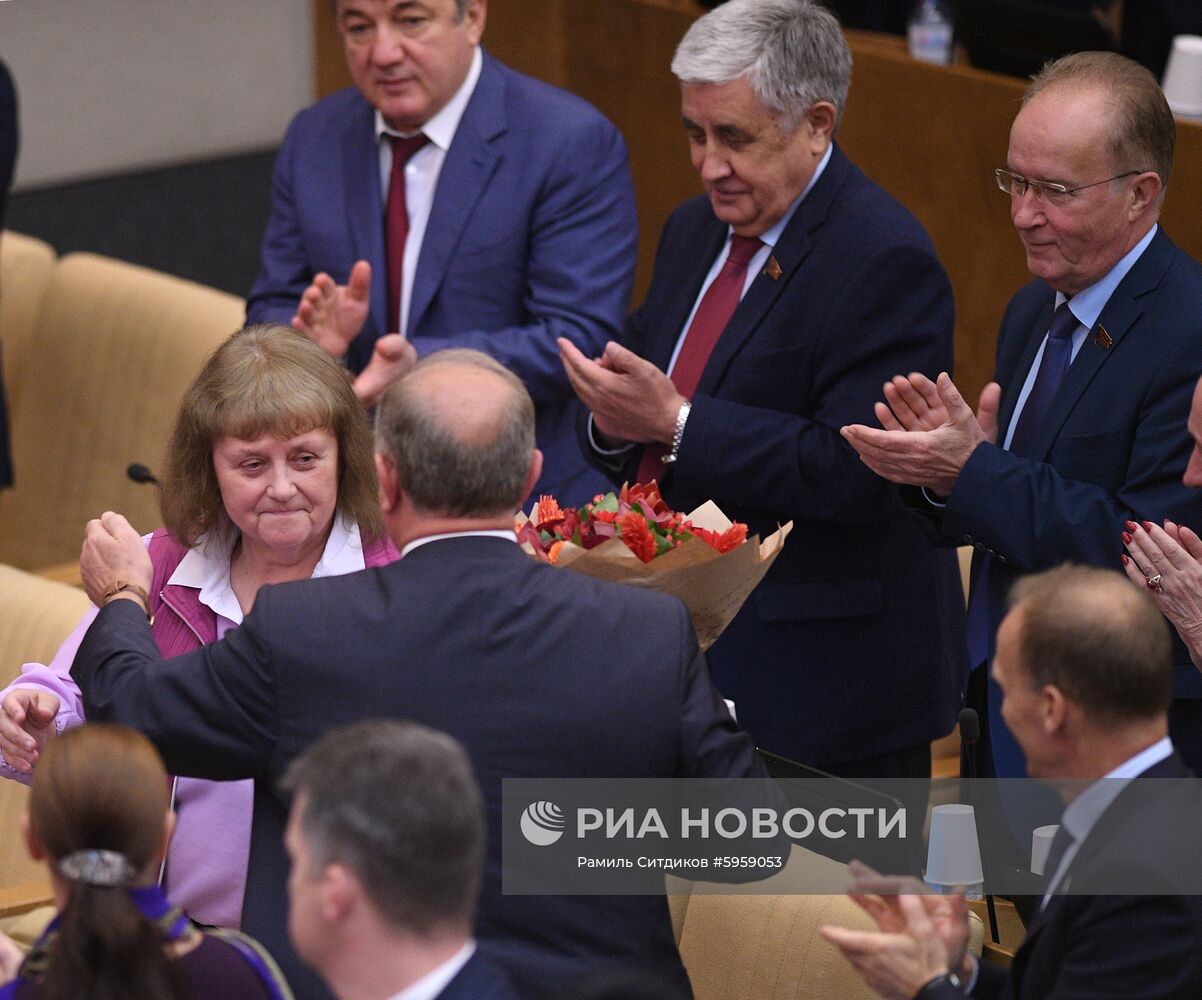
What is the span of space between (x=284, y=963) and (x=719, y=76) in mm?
1644

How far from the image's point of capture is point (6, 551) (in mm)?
5453

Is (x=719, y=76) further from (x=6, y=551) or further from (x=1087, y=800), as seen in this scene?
(x=6, y=551)

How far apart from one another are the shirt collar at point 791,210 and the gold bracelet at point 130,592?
1.30 m

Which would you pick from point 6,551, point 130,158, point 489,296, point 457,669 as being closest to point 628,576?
point 457,669

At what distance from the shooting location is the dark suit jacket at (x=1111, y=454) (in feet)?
8.91

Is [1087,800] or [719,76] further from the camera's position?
[719,76]

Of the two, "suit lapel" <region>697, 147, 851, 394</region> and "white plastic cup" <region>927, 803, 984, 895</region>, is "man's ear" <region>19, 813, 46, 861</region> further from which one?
"suit lapel" <region>697, 147, 851, 394</region>

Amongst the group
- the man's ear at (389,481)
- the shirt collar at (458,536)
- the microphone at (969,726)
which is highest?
the man's ear at (389,481)

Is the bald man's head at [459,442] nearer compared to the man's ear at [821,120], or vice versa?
the bald man's head at [459,442]

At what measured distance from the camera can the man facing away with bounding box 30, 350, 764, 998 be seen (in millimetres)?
2143

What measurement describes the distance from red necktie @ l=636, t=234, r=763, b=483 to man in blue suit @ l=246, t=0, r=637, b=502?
Result: 1.42 feet

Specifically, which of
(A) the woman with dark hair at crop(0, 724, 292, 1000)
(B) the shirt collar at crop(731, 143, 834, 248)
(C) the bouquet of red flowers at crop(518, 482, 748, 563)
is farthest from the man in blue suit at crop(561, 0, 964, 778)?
(A) the woman with dark hair at crop(0, 724, 292, 1000)

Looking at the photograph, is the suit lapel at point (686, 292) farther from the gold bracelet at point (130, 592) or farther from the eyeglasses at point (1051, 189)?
the gold bracelet at point (130, 592)

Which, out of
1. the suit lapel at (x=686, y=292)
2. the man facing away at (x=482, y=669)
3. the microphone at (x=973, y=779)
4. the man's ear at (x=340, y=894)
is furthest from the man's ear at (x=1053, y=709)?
the suit lapel at (x=686, y=292)
